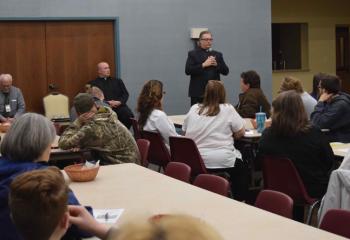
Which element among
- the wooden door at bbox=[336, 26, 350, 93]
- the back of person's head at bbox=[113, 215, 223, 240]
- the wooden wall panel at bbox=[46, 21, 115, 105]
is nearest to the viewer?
the back of person's head at bbox=[113, 215, 223, 240]

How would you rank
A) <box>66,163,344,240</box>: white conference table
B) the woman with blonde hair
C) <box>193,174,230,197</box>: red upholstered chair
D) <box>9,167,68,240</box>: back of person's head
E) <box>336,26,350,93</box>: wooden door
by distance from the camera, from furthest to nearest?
<box>336,26,350,93</box>: wooden door < the woman with blonde hair < <box>193,174,230,197</box>: red upholstered chair < <box>66,163,344,240</box>: white conference table < <box>9,167,68,240</box>: back of person's head

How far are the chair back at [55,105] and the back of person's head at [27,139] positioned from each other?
6.29 m

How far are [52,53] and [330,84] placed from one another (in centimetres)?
502

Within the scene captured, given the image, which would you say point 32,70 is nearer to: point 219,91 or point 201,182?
point 219,91

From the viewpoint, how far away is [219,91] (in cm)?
550

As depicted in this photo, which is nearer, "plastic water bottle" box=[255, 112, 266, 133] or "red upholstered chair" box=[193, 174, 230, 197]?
"red upholstered chair" box=[193, 174, 230, 197]

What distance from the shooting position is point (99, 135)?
4961 millimetres

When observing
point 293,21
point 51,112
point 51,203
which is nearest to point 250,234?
point 51,203

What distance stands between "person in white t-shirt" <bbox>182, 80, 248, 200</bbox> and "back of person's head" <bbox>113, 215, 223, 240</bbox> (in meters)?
4.31

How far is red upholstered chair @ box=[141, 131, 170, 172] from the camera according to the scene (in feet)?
19.6

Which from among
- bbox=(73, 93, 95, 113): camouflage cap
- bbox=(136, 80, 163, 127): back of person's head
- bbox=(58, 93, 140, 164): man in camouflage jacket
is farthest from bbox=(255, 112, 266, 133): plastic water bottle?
bbox=(73, 93, 95, 113): camouflage cap

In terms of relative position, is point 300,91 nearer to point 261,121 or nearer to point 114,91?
point 261,121

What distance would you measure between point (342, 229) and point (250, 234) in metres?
0.43

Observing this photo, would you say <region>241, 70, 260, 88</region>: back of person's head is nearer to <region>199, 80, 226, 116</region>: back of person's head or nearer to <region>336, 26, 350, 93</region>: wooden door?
<region>199, 80, 226, 116</region>: back of person's head
